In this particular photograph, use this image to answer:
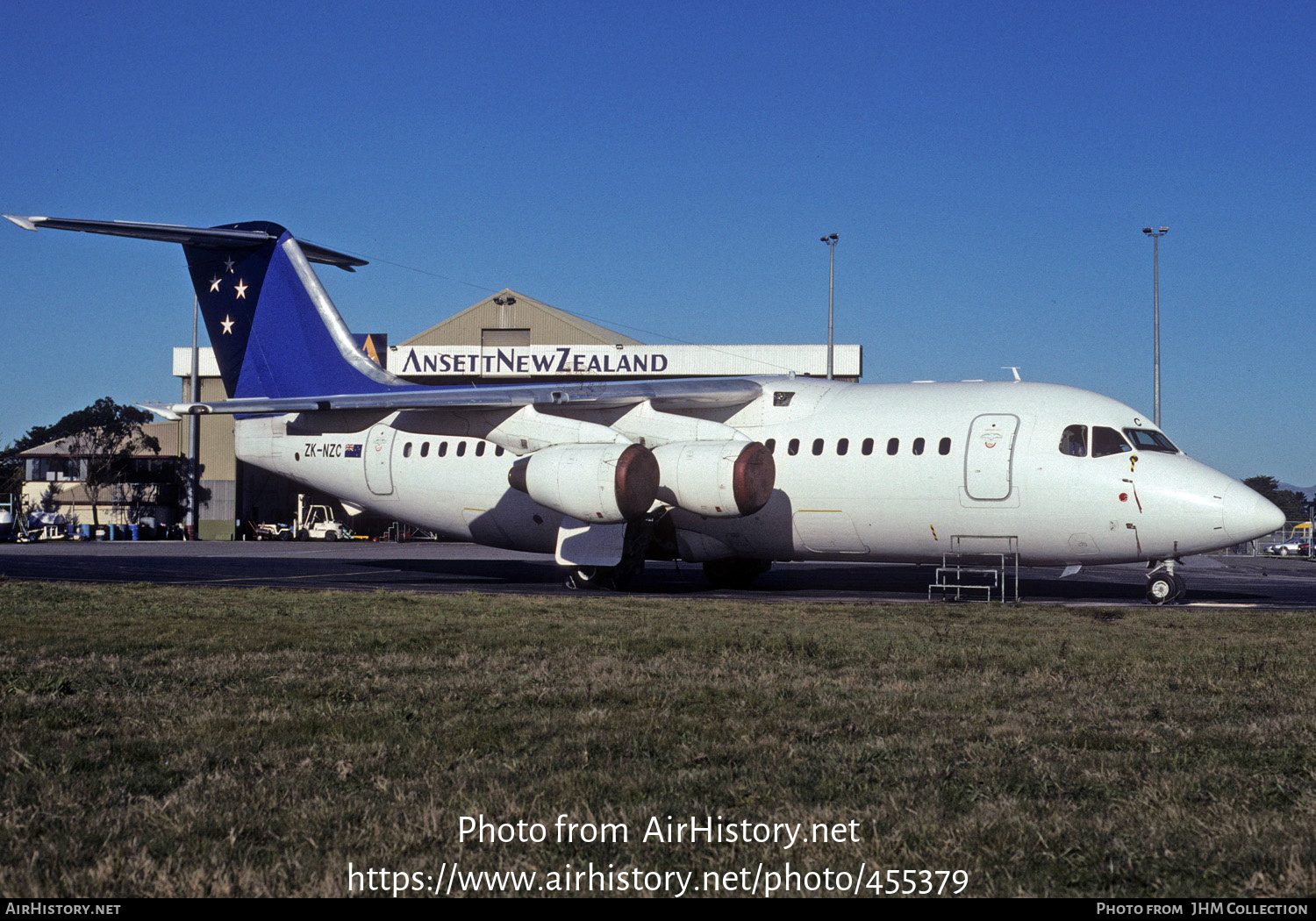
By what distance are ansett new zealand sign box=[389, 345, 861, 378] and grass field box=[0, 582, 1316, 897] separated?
163 ft

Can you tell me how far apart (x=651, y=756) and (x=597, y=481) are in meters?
13.9

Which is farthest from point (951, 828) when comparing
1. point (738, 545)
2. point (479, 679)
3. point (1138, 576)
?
point (1138, 576)

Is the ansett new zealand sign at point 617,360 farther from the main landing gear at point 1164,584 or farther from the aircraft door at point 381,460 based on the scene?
the main landing gear at point 1164,584

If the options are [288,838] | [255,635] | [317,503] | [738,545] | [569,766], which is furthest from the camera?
[317,503]

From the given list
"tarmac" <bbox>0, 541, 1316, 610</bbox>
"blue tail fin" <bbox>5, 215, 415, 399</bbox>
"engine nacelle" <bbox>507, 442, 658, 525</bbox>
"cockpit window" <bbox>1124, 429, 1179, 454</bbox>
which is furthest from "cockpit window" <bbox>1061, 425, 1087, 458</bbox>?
"blue tail fin" <bbox>5, 215, 415, 399</bbox>

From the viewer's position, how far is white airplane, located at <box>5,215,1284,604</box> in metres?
18.8

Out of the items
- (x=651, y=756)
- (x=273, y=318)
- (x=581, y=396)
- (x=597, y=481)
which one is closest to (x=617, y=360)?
(x=273, y=318)

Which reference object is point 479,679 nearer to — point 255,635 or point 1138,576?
point 255,635

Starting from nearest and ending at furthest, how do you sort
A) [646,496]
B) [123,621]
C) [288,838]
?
1. [288,838]
2. [123,621]
3. [646,496]

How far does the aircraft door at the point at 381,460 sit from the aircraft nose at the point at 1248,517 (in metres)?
16.6

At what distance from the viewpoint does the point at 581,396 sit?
70.7 ft

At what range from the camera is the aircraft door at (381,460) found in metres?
25.0
